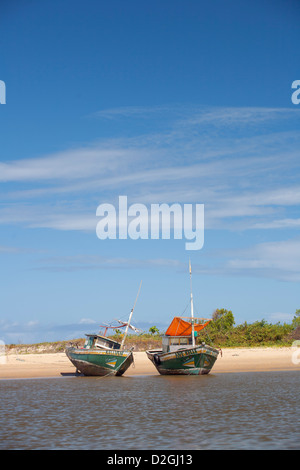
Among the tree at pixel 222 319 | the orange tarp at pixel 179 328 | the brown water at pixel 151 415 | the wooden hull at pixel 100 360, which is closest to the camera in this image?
the brown water at pixel 151 415

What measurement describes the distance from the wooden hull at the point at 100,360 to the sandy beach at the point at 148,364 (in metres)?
3.96

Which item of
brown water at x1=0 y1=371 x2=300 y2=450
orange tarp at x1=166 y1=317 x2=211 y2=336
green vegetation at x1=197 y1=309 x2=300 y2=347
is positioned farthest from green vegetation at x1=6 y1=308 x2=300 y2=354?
brown water at x1=0 y1=371 x2=300 y2=450

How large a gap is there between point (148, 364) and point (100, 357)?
12338mm

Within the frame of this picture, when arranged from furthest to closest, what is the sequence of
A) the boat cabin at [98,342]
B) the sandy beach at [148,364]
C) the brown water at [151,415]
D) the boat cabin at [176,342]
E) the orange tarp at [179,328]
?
the sandy beach at [148,364], the orange tarp at [179,328], the boat cabin at [176,342], the boat cabin at [98,342], the brown water at [151,415]

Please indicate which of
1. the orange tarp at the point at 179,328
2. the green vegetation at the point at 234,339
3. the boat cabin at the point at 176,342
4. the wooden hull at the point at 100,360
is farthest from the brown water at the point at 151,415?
the green vegetation at the point at 234,339

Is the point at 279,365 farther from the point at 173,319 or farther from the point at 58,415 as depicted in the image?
the point at 58,415

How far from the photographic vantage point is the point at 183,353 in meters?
43.2

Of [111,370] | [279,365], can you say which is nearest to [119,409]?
[111,370]

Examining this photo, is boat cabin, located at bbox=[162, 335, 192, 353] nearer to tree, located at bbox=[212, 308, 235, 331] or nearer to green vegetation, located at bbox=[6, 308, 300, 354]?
green vegetation, located at bbox=[6, 308, 300, 354]

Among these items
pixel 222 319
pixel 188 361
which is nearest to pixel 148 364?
pixel 188 361

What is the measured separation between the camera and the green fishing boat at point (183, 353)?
4306cm

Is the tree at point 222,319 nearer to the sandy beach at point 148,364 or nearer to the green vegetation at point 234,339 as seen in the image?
the green vegetation at point 234,339
